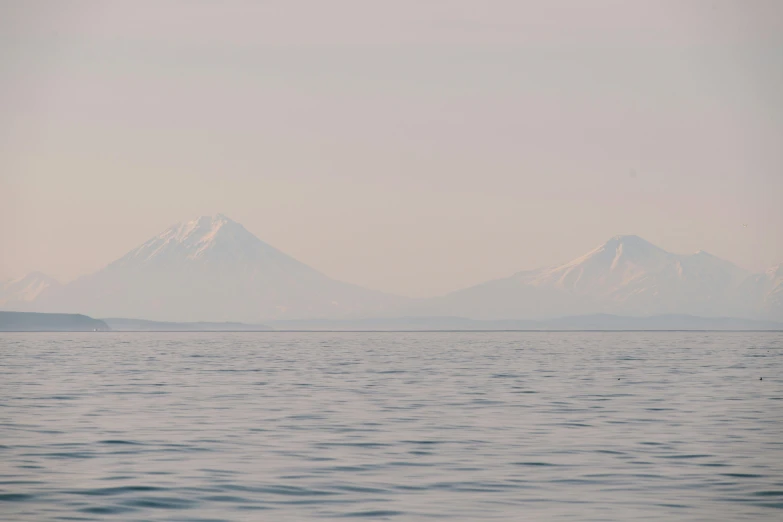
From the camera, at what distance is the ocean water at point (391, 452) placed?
72.8 feet

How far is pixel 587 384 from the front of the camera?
57094 mm

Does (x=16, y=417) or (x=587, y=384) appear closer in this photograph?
(x=16, y=417)

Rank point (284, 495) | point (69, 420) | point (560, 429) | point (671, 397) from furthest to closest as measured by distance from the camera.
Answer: point (671, 397) < point (69, 420) < point (560, 429) < point (284, 495)

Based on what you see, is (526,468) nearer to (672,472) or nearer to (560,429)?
(672,472)

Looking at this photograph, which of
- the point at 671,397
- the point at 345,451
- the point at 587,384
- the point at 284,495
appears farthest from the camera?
the point at 587,384

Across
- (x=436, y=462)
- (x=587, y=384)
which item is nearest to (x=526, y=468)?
(x=436, y=462)

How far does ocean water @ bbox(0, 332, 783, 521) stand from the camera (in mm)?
22203

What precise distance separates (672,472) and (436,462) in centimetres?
540

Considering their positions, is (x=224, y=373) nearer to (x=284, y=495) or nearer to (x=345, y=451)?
(x=345, y=451)

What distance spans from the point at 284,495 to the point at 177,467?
4377 mm

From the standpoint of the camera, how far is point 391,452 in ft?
97.1

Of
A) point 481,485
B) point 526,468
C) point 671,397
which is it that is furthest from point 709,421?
point 481,485

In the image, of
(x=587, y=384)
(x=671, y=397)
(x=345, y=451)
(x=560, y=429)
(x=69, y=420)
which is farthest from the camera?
(x=587, y=384)

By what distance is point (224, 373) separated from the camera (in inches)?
2704
